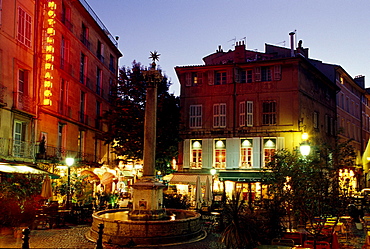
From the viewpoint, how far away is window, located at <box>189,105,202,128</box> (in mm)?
33812

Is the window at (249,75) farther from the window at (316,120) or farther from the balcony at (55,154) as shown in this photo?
the balcony at (55,154)

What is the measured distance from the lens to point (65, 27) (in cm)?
2750

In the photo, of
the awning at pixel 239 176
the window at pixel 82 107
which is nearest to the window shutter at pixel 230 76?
the awning at pixel 239 176

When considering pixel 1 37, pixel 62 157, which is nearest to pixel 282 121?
pixel 62 157

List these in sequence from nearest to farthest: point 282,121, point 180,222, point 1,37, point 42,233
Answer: point 180,222, point 42,233, point 1,37, point 282,121

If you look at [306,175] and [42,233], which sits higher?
[306,175]

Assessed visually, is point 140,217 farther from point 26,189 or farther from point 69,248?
point 26,189

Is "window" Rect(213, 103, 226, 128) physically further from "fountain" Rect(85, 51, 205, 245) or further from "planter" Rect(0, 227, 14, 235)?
"planter" Rect(0, 227, 14, 235)

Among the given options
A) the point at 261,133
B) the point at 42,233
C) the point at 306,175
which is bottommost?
the point at 42,233

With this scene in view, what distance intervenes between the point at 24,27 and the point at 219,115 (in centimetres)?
1626

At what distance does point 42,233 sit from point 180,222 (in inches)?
211

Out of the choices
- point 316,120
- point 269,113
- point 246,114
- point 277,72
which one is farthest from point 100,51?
point 316,120

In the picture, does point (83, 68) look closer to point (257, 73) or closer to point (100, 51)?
point (100, 51)

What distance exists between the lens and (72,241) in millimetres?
13961
